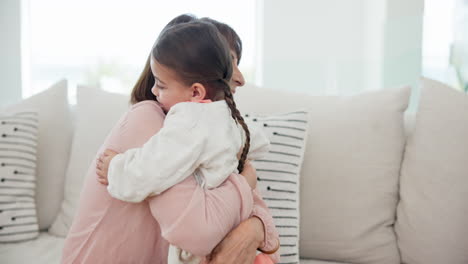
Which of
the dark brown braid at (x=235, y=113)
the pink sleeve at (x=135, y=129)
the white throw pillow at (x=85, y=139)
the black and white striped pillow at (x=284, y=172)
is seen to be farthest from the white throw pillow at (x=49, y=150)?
the dark brown braid at (x=235, y=113)

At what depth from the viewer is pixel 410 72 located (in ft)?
9.27

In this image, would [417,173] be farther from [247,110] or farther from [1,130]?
[1,130]

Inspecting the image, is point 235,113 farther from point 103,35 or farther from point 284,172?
point 103,35

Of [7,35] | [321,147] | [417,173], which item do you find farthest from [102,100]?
[7,35]

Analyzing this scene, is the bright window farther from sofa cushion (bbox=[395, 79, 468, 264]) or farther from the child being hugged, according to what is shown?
the child being hugged

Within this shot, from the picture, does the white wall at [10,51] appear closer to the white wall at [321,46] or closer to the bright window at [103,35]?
the bright window at [103,35]

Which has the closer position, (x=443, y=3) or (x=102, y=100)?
(x=102, y=100)

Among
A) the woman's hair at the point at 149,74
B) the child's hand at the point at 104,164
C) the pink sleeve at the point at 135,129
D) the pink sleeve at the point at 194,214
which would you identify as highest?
the woman's hair at the point at 149,74

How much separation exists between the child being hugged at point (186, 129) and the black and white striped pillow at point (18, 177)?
913mm

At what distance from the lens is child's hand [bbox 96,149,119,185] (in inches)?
39.0

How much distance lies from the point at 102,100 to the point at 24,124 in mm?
306

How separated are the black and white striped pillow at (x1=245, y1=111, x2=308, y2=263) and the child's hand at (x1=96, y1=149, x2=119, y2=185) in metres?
0.64

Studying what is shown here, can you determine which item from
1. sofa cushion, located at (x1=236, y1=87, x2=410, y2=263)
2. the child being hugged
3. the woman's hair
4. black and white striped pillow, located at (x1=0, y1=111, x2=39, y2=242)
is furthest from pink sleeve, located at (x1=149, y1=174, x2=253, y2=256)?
black and white striped pillow, located at (x1=0, y1=111, x2=39, y2=242)

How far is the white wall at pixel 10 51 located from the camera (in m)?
3.24
